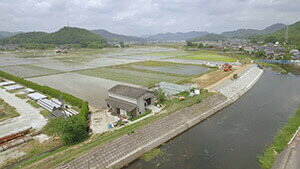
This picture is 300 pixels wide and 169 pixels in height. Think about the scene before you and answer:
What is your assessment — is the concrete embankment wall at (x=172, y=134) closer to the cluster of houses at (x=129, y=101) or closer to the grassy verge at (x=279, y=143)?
the cluster of houses at (x=129, y=101)

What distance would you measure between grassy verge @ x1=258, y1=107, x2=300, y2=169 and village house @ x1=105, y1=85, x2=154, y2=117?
31.6 ft

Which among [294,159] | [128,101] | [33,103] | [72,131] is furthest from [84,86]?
[294,159]

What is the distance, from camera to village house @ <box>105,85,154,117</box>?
16.1 m

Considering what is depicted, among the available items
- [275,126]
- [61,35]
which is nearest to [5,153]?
[275,126]

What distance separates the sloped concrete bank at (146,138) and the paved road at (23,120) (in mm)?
7542

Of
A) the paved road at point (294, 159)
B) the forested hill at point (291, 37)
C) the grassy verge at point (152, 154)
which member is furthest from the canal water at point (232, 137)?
the forested hill at point (291, 37)

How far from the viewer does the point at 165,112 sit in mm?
16219

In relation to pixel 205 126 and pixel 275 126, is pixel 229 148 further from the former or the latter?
pixel 275 126

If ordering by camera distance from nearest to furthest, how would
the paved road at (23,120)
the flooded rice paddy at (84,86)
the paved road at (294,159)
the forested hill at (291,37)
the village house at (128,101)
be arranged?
the paved road at (294,159) < the paved road at (23,120) < the village house at (128,101) < the flooded rice paddy at (84,86) < the forested hill at (291,37)

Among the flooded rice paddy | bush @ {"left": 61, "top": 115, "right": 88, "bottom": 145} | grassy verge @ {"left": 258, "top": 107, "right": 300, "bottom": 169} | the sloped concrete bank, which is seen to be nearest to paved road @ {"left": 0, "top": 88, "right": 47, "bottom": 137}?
bush @ {"left": 61, "top": 115, "right": 88, "bottom": 145}

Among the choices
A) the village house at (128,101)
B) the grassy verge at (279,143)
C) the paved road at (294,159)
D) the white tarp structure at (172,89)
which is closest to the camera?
the paved road at (294,159)

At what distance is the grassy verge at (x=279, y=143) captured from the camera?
10.7 metres

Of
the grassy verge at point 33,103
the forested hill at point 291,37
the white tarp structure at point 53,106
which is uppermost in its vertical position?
the forested hill at point 291,37

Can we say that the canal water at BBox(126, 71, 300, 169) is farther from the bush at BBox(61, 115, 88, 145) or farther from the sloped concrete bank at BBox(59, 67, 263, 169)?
the bush at BBox(61, 115, 88, 145)
